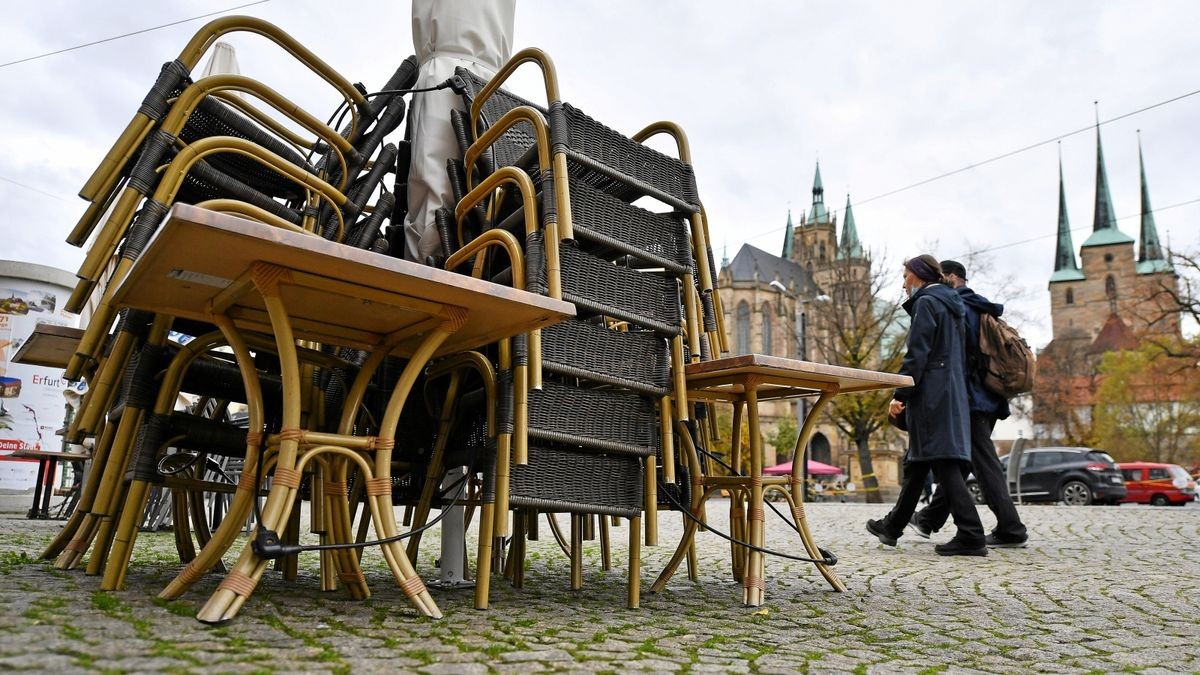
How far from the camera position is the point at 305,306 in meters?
2.48

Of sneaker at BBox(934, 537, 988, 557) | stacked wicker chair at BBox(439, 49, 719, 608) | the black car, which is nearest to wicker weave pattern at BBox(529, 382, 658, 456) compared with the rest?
stacked wicker chair at BBox(439, 49, 719, 608)

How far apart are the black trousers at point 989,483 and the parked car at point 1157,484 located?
2149cm

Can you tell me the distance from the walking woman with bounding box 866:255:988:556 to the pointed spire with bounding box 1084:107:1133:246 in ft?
243

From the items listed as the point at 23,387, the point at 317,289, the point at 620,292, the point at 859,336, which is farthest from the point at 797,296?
the point at 317,289

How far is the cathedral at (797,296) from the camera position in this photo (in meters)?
31.9

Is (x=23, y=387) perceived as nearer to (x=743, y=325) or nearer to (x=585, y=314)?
(x=585, y=314)

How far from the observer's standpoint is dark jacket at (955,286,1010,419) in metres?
5.47

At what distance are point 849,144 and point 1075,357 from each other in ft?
137

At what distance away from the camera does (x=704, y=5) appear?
9070 mm

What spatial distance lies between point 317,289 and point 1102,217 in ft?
287

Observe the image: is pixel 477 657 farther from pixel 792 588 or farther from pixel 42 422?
pixel 42 422

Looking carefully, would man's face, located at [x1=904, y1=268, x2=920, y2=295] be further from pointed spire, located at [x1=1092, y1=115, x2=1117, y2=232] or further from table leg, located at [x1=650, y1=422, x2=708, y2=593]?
pointed spire, located at [x1=1092, y1=115, x2=1117, y2=232]

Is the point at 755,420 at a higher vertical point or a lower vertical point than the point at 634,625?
higher

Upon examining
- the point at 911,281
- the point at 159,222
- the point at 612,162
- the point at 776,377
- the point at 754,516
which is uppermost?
the point at 911,281
